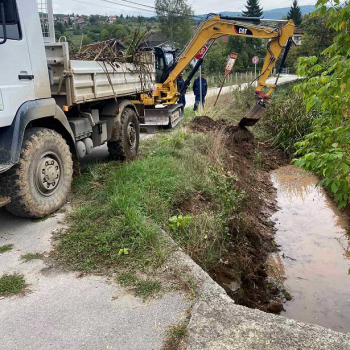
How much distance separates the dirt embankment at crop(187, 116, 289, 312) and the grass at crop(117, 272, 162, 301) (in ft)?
3.35

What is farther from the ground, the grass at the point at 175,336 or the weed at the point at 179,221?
the weed at the point at 179,221

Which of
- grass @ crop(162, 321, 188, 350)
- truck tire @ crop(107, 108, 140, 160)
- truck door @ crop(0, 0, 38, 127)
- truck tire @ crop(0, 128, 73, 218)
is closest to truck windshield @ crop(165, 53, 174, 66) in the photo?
truck tire @ crop(107, 108, 140, 160)

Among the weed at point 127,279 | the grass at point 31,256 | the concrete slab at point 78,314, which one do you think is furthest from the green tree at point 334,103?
the grass at point 31,256

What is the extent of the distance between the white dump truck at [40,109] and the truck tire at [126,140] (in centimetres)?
57

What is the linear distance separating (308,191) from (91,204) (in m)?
5.43

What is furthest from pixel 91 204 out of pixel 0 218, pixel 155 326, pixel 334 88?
pixel 334 88

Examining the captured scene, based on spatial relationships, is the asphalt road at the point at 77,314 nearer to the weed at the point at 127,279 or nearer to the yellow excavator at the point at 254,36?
the weed at the point at 127,279

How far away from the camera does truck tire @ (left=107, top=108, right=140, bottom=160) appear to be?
6.96 metres

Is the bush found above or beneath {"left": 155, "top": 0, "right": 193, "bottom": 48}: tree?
beneath

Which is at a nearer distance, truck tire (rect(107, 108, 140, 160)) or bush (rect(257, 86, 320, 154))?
truck tire (rect(107, 108, 140, 160))

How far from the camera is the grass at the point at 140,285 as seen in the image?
3.19m

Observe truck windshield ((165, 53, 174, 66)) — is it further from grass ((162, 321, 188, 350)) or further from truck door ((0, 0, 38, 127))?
grass ((162, 321, 188, 350))

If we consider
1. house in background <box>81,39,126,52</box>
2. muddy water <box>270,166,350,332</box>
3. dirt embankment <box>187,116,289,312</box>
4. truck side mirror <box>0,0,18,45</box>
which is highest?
truck side mirror <box>0,0,18,45</box>

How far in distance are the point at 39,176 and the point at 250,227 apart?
3247 millimetres
